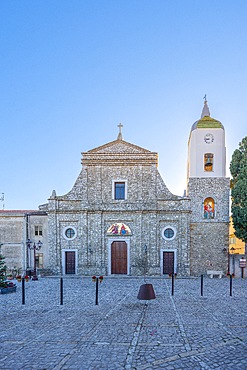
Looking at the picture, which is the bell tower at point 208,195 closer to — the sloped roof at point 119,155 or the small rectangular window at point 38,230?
the sloped roof at point 119,155

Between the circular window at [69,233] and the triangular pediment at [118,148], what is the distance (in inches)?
288

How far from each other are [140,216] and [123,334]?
1780 cm

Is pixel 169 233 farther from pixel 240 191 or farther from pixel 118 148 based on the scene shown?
pixel 118 148

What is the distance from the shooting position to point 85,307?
11383 millimetres

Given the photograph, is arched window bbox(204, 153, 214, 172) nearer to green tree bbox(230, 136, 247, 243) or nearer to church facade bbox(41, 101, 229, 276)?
church facade bbox(41, 101, 229, 276)

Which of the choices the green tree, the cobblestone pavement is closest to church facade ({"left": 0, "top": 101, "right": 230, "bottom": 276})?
the green tree

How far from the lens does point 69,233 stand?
26.1 metres

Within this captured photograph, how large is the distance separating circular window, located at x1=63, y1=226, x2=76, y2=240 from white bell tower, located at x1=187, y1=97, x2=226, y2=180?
11.8m

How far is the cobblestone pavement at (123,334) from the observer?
5816 millimetres

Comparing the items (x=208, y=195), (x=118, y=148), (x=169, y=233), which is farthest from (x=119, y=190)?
(x=208, y=195)

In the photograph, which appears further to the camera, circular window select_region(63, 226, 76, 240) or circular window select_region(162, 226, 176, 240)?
circular window select_region(63, 226, 76, 240)

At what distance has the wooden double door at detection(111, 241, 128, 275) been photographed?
25.7m

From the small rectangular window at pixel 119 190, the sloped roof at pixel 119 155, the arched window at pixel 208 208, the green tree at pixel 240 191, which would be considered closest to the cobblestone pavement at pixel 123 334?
the green tree at pixel 240 191

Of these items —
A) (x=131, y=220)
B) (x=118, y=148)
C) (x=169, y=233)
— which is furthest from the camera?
(x=118, y=148)
